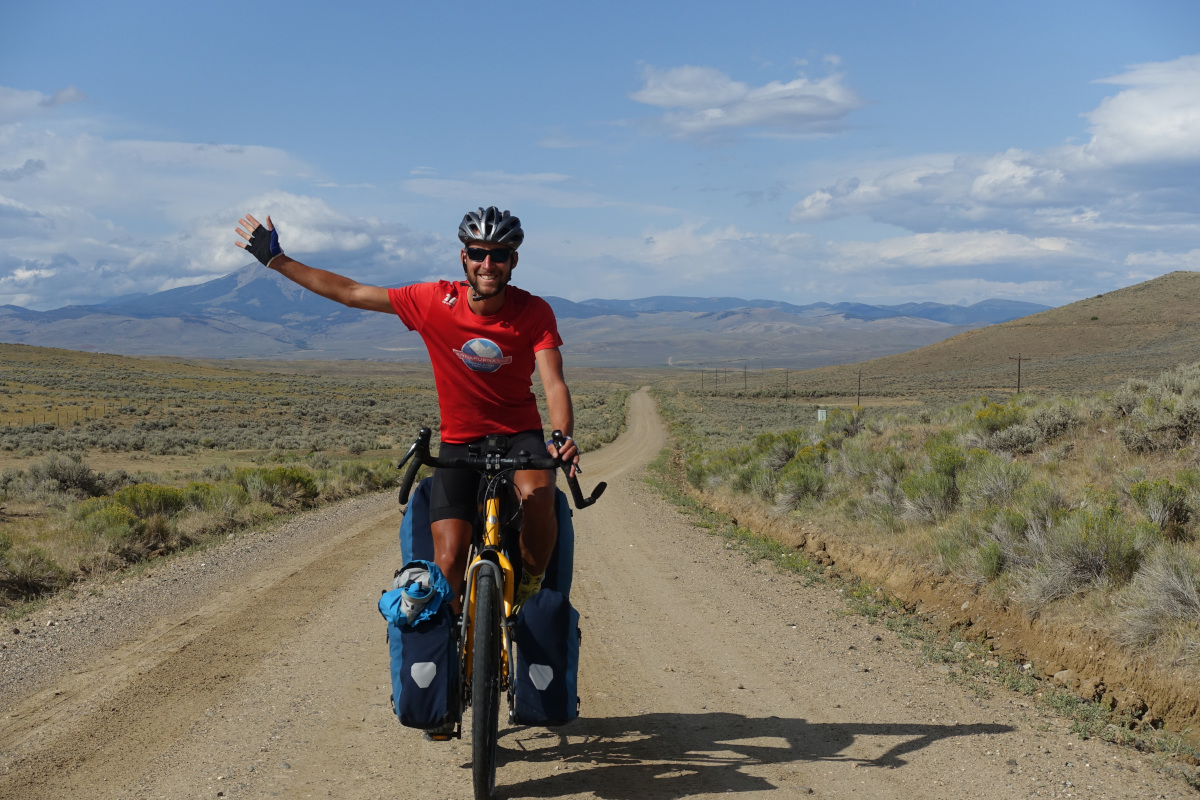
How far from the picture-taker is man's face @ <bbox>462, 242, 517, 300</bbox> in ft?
13.7

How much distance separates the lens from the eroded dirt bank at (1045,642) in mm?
5047

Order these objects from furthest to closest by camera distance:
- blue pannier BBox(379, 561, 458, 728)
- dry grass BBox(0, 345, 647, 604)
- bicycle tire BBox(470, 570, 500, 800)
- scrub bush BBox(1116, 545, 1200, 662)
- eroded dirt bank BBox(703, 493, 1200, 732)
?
dry grass BBox(0, 345, 647, 604)
scrub bush BBox(1116, 545, 1200, 662)
eroded dirt bank BBox(703, 493, 1200, 732)
blue pannier BBox(379, 561, 458, 728)
bicycle tire BBox(470, 570, 500, 800)

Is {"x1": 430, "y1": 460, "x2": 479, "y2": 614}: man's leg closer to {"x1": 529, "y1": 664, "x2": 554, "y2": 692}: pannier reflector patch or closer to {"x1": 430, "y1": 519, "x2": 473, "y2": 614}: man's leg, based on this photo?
{"x1": 430, "y1": 519, "x2": 473, "y2": 614}: man's leg

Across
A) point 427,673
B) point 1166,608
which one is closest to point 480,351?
point 427,673

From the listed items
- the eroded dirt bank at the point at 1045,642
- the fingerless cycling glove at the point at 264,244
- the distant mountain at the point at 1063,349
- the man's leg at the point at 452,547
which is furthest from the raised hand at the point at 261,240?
the distant mountain at the point at 1063,349

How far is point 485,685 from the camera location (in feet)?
11.7

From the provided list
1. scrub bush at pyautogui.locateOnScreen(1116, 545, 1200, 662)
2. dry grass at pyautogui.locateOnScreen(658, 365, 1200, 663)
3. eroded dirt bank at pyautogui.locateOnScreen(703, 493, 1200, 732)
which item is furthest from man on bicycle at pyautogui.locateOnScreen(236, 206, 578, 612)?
dry grass at pyautogui.locateOnScreen(658, 365, 1200, 663)

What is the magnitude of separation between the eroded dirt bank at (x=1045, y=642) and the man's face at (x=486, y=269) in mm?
4500

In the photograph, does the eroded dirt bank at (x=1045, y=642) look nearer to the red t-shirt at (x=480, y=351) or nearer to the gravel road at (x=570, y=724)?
the gravel road at (x=570, y=724)

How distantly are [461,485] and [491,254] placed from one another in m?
1.13

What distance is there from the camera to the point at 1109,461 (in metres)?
9.72

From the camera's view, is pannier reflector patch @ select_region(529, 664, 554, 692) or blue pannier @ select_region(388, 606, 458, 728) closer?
blue pannier @ select_region(388, 606, 458, 728)

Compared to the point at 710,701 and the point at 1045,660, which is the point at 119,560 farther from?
the point at 1045,660

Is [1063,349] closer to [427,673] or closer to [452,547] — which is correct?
[452,547]
